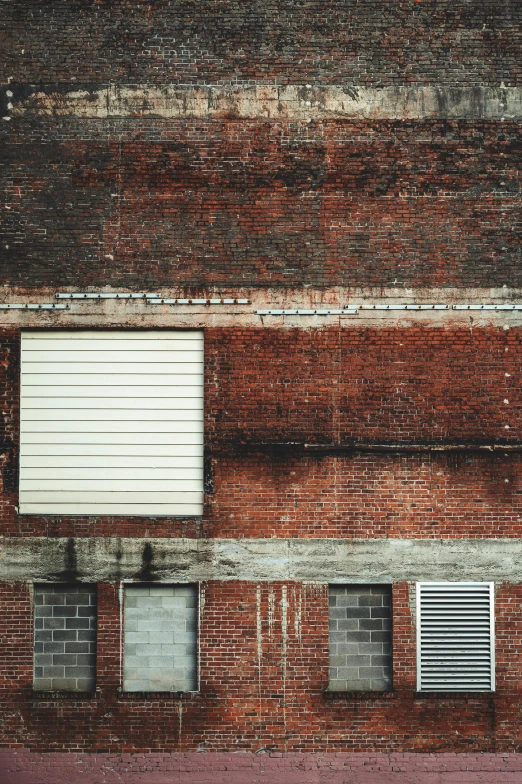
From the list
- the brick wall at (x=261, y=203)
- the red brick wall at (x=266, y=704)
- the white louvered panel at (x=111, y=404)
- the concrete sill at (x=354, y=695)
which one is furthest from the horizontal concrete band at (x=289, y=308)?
the concrete sill at (x=354, y=695)

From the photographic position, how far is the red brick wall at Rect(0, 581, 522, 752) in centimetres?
1042

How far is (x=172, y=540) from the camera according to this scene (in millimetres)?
10617

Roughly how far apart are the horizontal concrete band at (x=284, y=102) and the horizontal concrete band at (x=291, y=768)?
9954mm

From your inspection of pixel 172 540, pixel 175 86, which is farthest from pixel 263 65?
pixel 172 540

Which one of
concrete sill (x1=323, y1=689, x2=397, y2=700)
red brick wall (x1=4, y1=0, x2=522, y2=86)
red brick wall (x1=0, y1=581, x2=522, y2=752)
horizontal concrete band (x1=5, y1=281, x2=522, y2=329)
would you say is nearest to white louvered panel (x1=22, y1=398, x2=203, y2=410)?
horizontal concrete band (x1=5, y1=281, x2=522, y2=329)

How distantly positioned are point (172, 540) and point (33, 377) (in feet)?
11.2

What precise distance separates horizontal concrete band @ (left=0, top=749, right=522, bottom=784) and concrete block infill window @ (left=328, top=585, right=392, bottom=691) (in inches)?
42.0

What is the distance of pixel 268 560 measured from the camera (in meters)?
10.6

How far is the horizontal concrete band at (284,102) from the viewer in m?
11.0

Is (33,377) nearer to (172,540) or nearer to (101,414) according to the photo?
(101,414)

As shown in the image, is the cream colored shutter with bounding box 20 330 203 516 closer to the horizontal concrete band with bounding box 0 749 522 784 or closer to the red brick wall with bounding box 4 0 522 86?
the horizontal concrete band with bounding box 0 749 522 784

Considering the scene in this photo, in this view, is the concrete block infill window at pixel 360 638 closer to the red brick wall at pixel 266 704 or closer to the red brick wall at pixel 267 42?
the red brick wall at pixel 266 704

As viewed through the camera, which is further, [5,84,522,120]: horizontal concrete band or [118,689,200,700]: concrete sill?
[5,84,522,120]: horizontal concrete band

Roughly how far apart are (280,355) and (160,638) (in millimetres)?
4805
